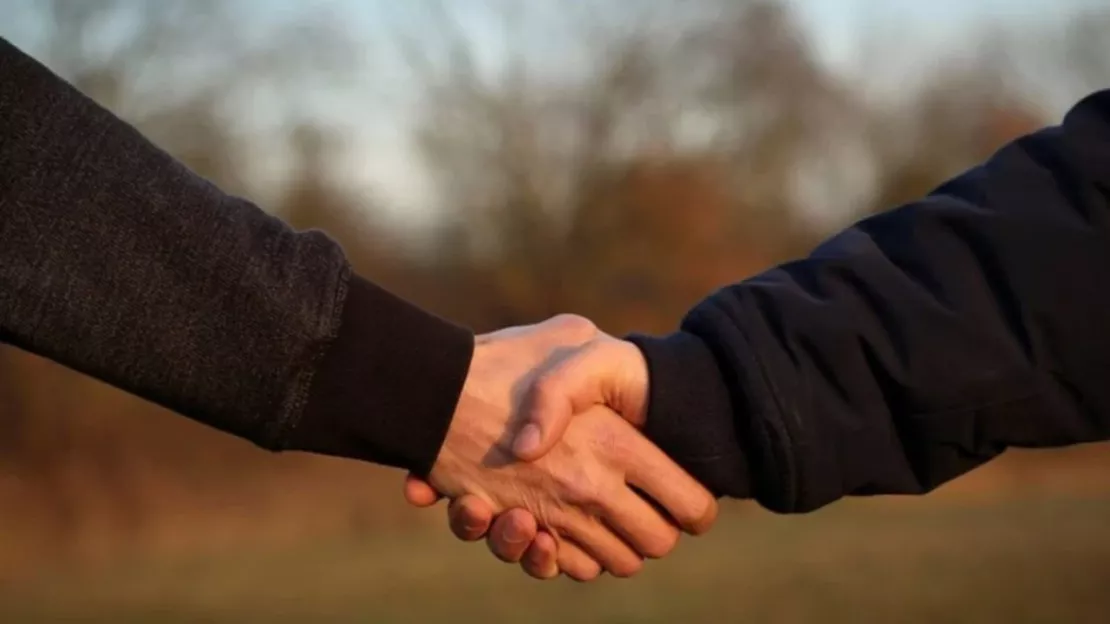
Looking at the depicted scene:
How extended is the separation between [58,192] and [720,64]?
16.3 feet

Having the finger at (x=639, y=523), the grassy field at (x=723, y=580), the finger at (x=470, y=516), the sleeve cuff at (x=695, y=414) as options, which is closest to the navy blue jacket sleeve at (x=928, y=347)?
the sleeve cuff at (x=695, y=414)

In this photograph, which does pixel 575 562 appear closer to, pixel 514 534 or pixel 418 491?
pixel 514 534

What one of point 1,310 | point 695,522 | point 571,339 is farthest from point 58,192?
point 695,522

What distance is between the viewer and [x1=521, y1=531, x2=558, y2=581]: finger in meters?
1.23

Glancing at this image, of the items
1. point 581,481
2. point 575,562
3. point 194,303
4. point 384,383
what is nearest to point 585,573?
point 575,562

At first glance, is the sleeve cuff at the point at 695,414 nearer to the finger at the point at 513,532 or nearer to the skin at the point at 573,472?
the skin at the point at 573,472

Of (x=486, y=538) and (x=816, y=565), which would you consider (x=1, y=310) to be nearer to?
(x=486, y=538)

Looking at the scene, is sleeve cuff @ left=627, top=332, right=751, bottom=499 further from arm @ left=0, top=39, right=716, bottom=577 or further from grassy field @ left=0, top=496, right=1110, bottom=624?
grassy field @ left=0, top=496, right=1110, bottom=624

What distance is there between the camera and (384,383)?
1.04 metres

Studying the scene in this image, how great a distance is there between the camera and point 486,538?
126 centimetres

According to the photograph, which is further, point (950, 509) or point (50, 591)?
point (950, 509)

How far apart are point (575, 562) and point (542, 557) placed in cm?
4

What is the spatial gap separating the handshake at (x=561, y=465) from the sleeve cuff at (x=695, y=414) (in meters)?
0.03

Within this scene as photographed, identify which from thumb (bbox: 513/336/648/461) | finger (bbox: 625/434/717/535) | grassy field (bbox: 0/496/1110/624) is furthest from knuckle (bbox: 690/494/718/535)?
grassy field (bbox: 0/496/1110/624)
